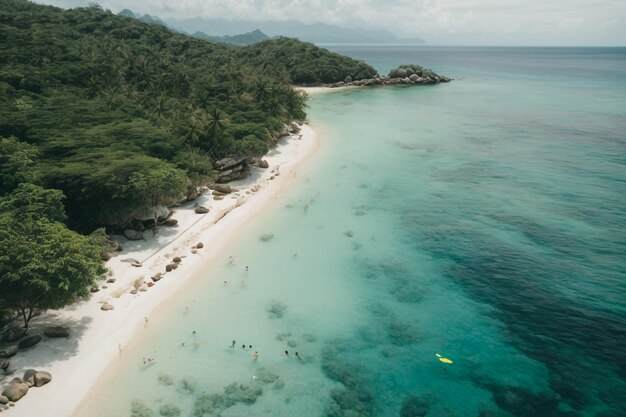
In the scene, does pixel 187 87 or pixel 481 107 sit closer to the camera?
pixel 187 87

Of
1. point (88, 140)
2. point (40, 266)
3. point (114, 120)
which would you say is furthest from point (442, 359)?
point (114, 120)

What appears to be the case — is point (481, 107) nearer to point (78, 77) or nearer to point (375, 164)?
point (375, 164)

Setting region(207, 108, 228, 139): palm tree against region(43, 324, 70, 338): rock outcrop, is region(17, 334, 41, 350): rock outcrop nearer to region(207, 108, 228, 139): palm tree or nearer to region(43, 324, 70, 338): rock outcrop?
region(43, 324, 70, 338): rock outcrop

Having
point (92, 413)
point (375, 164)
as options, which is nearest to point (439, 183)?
point (375, 164)

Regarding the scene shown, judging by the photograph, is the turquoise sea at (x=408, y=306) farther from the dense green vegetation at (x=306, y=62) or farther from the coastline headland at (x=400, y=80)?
the coastline headland at (x=400, y=80)

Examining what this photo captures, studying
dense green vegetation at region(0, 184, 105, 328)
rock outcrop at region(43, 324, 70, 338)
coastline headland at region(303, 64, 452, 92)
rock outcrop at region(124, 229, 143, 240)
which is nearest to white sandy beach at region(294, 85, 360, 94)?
coastline headland at region(303, 64, 452, 92)
